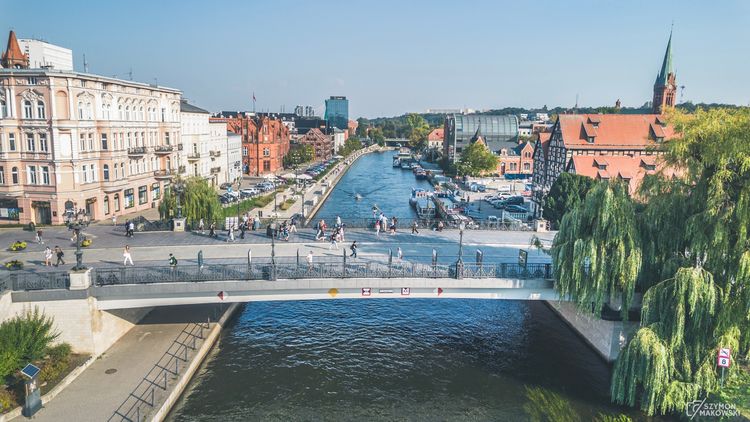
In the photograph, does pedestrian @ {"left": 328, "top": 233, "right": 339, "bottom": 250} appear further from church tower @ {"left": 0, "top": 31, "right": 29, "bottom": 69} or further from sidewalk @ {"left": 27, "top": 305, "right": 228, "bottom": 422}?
church tower @ {"left": 0, "top": 31, "right": 29, "bottom": 69}

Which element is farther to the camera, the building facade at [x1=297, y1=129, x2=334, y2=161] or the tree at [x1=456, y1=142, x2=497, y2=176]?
the building facade at [x1=297, y1=129, x2=334, y2=161]

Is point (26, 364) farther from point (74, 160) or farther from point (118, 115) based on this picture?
point (118, 115)

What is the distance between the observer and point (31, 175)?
40250 mm

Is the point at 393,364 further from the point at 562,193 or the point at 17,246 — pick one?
the point at 562,193

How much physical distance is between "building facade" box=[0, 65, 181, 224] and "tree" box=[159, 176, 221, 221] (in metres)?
6.89

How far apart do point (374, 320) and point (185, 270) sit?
37.9 feet

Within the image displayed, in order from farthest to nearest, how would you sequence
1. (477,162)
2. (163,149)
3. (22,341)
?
(477,162), (163,149), (22,341)

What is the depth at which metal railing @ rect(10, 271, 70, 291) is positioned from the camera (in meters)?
22.0

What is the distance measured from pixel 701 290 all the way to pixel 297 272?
16273mm

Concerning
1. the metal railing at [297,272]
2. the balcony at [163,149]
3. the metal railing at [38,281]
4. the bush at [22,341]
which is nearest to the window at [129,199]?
the balcony at [163,149]

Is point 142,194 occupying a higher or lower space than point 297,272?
higher

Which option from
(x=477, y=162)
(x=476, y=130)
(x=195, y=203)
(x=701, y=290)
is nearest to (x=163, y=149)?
(x=195, y=203)

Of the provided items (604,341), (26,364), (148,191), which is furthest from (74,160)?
(604,341)

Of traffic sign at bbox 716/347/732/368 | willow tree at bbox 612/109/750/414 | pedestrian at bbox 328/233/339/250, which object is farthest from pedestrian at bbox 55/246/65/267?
traffic sign at bbox 716/347/732/368
